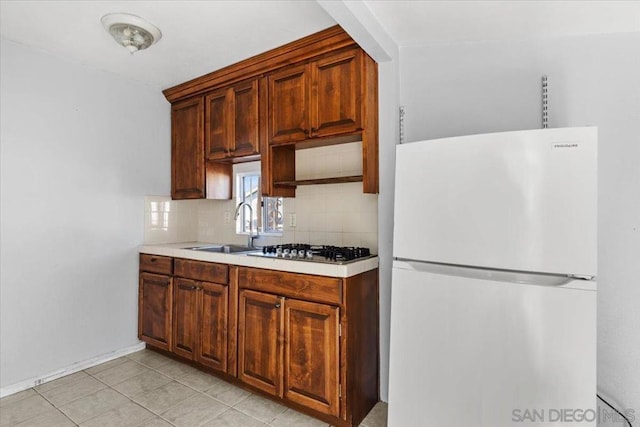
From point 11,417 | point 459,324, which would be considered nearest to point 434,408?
point 459,324

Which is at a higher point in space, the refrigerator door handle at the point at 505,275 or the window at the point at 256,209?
the window at the point at 256,209

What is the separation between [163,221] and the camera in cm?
323

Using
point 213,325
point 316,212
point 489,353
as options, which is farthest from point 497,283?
point 213,325

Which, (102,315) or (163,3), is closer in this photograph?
(163,3)

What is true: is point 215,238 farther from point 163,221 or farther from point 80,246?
point 80,246

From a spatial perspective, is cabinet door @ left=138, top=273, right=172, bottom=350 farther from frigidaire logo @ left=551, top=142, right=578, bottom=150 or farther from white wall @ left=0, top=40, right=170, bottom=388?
frigidaire logo @ left=551, top=142, right=578, bottom=150

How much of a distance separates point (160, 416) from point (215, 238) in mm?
1677

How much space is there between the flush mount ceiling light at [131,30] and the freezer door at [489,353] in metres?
2.06

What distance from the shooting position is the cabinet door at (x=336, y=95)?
210 centimetres

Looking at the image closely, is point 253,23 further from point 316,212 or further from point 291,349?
point 291,349

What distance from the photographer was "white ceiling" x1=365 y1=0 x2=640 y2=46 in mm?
1594

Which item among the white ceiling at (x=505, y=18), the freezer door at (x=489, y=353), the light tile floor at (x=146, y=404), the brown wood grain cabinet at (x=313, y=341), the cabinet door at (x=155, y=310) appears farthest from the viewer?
the cabinet door at (x=155, y=310)

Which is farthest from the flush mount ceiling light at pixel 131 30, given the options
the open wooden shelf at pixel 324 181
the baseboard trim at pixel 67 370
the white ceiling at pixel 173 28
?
the baseboard trim at pixel 67 370

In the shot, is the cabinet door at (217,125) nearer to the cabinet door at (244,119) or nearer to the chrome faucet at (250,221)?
the cabinet door at (244,119)
